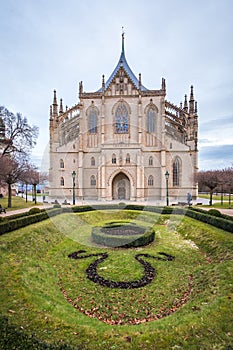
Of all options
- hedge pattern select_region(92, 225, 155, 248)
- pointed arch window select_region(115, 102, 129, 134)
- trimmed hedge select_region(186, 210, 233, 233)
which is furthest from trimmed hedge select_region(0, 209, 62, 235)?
pointed arch window select_region(115, 102, 129, 134)

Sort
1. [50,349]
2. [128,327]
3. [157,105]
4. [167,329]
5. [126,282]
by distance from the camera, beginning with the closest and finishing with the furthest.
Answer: [50,349] → [167,329] → [128,327] → [126,282] → [157,105]

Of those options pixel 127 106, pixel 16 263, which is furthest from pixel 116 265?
pixel 127 106

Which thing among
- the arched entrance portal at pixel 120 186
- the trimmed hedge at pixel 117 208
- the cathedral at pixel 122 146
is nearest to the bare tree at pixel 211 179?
the cathedral at pixel 122 146

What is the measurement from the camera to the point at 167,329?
5684 mm

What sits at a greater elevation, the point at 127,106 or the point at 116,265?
the point at 127,106

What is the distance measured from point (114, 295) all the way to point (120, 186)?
31.8m

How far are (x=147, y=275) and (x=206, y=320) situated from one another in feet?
13.8

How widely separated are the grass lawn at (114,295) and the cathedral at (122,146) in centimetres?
2377

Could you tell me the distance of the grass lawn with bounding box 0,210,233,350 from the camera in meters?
5.11

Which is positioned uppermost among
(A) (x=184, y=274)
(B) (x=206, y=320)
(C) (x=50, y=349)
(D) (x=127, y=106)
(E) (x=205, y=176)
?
(D) (x=127, y=106)

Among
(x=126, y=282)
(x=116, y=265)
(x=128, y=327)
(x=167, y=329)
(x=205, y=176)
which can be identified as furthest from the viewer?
(x=205, y=176)

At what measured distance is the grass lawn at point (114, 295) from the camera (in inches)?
201

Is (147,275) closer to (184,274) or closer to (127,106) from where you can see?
(184,274)

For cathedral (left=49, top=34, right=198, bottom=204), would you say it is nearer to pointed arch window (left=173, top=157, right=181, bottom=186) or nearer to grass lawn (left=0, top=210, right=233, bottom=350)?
pointed arch window (left=173, top=157, right=181, bottom=186)
